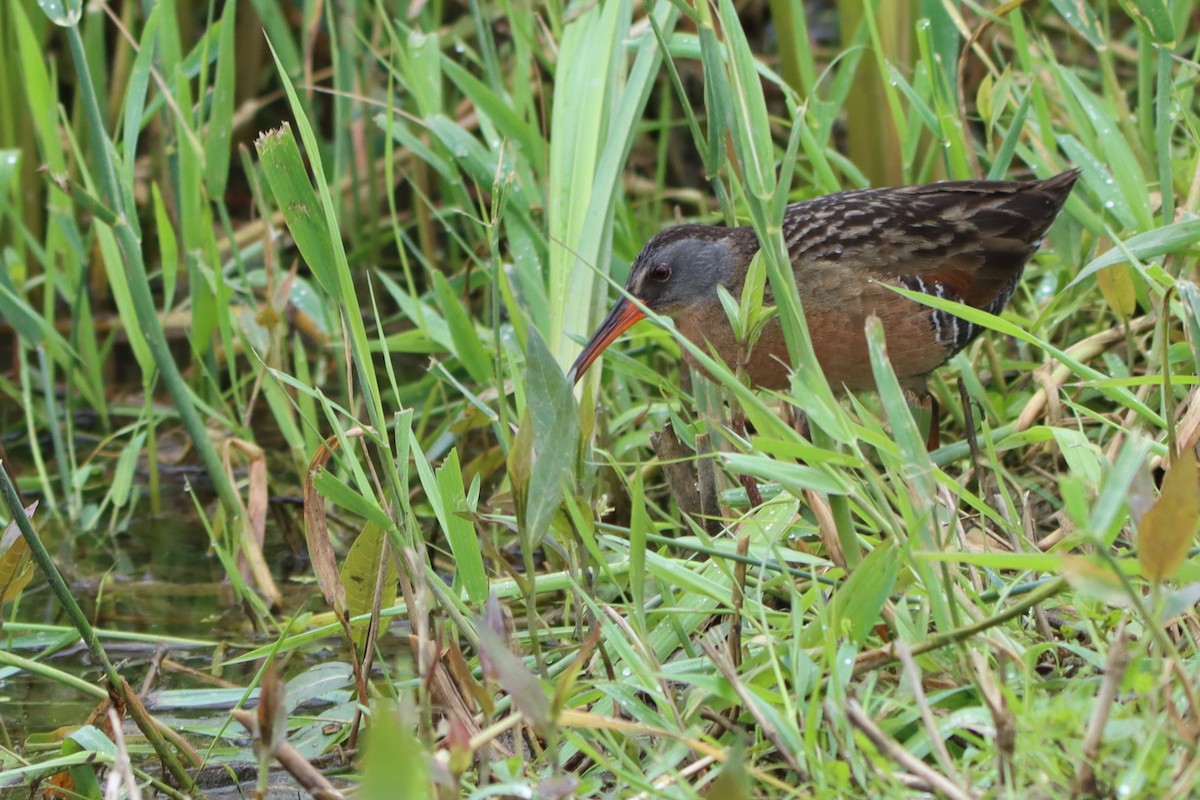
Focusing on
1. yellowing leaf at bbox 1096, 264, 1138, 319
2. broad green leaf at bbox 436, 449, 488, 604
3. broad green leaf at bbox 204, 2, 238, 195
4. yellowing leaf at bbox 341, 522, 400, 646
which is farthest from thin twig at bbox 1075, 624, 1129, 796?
broad green leaf at bbox 204, 2, 238, 195

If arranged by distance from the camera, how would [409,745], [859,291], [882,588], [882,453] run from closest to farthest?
[409,745], [882,588], [882,453], [859,291]

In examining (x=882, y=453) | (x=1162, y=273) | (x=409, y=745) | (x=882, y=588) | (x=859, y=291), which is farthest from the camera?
(x=859, y=291)

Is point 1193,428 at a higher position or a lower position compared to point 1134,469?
lower

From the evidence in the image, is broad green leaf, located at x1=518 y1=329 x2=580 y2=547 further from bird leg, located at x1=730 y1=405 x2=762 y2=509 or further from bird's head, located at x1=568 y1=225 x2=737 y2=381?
bird's head, located at x1=568 y1=225 x2=737 y2=381

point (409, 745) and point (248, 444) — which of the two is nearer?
point (409, 745)

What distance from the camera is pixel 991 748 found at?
5.65 ft

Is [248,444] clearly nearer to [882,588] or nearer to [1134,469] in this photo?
[882,588]

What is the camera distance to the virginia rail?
9.80 ft

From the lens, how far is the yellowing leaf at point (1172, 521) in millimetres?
1505

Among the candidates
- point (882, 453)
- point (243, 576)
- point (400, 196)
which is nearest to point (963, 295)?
point (882, 453)

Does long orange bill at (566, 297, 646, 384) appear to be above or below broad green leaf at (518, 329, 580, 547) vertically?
below

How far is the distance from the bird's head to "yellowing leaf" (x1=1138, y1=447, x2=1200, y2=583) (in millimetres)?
1770

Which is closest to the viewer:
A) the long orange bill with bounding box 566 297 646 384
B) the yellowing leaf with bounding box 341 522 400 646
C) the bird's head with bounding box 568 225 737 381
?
the yellowing leaf with bounding box 341 522 400 646

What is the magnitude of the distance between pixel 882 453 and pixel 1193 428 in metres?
0.61
